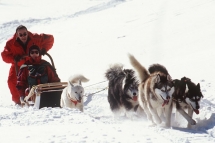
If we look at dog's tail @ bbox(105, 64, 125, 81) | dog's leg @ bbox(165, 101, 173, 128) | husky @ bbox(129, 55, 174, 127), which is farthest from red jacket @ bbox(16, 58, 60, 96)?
dog's leg @ bbox(165, 101, 173, 128)

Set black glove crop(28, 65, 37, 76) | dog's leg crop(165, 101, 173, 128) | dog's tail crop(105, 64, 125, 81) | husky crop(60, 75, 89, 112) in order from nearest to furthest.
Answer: dog's leg crop(165, 101, 173, 128)
husky crop(60, 75, 89, 112)
black glove crop(28, 65, 37, 76)
dog's tail crop(105, 64, 125, 81)

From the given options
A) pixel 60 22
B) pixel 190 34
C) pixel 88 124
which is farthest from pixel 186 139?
pixel 60 22

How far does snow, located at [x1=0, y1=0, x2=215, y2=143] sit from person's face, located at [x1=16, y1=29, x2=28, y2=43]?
42.4 inches

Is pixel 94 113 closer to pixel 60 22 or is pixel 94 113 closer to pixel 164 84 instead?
pixel 164 84

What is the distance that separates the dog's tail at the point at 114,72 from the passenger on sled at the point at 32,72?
0.88m

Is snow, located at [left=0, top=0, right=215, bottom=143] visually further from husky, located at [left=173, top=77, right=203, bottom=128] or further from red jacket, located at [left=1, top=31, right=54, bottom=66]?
red jacket, located at [left=1, top=31, right=54, bottom=66]

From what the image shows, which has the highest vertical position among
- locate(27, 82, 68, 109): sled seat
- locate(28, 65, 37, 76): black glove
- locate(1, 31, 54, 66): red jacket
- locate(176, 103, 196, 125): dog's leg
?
locate(1, 31, 54, 66): red jacket

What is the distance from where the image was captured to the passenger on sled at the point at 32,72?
19.4 feet

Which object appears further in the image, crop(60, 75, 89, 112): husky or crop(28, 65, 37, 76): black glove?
crop(28, 65, 37, 76): black glove

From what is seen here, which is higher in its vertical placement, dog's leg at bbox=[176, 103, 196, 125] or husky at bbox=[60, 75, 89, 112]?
husky at bbox=[60, 75, 89, 112]

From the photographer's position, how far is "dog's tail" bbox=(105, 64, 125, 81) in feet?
20.1

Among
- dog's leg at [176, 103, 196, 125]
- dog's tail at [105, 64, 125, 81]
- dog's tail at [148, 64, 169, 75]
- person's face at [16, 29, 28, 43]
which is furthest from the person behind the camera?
person's face at [16, 29, 28, 43]

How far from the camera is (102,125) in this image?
3.83 meters

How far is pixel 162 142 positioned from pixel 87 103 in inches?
145
